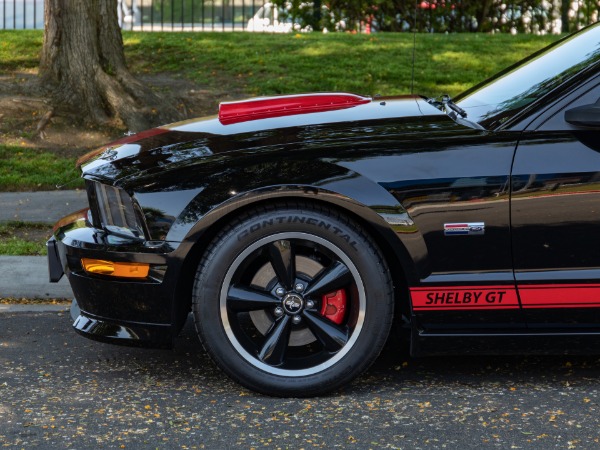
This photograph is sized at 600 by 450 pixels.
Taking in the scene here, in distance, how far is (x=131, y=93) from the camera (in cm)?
1034

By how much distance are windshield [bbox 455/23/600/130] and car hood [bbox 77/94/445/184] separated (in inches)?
10.0

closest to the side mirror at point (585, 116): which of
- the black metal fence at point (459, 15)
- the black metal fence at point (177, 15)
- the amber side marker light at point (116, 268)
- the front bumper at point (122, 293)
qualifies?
the front bumper at point (122, 293)

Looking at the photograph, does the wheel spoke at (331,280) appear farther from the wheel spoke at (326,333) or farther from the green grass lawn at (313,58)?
the green grass lawn at (313,58)

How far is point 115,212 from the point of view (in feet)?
14.5

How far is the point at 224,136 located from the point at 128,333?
37.3 inches

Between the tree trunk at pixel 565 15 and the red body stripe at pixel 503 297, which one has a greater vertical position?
the tree trunk at pixel 565 15

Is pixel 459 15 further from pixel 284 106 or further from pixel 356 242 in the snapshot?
pixel 356 242

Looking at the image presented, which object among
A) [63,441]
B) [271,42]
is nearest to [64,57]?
[271,42]

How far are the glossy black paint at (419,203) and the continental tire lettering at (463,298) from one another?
0.03 m

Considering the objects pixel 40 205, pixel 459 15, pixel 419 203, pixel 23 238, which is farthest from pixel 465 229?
pixel 459 15

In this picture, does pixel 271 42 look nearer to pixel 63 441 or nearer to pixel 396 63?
pixel 396 63

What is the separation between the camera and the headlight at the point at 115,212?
4332mm

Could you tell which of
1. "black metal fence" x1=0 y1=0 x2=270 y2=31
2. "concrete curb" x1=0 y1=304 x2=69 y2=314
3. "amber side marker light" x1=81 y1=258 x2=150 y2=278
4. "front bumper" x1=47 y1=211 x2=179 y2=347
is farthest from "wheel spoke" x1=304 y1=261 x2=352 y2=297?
"black metal fence" x1=0 y1=0 x2=270 y2=31

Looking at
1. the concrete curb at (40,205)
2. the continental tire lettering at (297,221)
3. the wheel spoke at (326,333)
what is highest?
the continental tire lettering at (297,221)
